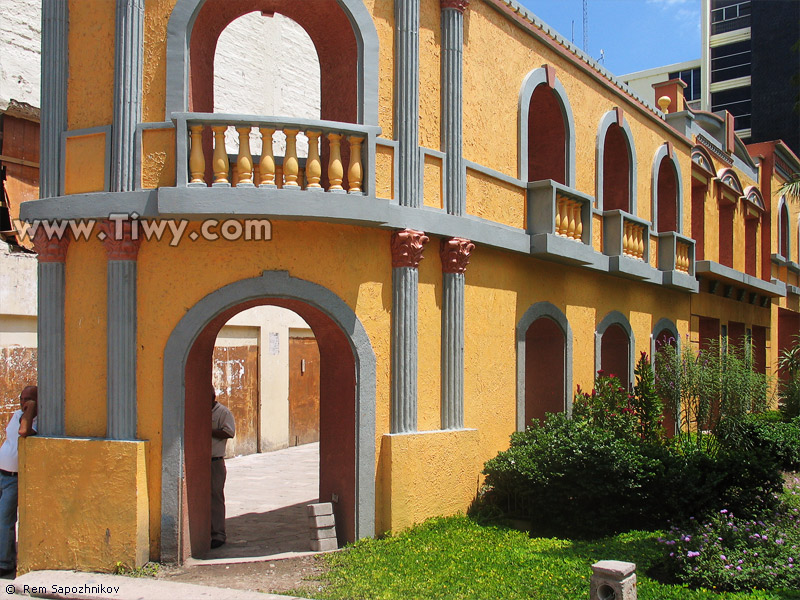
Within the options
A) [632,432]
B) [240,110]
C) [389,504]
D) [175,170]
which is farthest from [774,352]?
[175,170]

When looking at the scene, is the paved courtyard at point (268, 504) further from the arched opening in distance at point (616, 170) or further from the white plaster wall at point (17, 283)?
the arched opening in distance at point (616, 170)

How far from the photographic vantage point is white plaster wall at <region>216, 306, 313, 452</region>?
15.6 m

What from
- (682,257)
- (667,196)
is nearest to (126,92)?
(682,257)

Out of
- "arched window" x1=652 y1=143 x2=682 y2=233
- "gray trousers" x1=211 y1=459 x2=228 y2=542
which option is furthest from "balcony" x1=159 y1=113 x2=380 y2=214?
"arched window" x1=652 y1=143 x2=682 y2=233

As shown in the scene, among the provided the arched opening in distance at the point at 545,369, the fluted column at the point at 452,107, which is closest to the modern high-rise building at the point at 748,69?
the arched opening in distance at the point at 545,369

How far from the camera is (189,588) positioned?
704cm

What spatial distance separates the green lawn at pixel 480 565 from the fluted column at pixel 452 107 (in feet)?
12.6

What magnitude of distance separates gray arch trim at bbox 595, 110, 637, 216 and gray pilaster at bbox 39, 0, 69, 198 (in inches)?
336

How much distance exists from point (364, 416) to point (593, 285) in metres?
6.19

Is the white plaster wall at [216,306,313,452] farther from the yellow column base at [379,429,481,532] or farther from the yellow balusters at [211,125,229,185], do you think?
the yellow balusters at [211,125,229,185]

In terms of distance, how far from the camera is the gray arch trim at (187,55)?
813 centimetres

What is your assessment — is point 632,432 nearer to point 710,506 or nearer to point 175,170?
point 710,506

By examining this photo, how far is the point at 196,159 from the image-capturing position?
7.93 m

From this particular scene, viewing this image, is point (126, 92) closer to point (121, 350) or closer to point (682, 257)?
point (121, 350)
